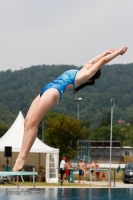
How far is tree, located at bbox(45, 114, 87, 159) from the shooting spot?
169 ft

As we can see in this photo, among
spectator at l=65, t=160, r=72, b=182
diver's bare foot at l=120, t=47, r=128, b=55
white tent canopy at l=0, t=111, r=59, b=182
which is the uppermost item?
diver's bare foot at l=120, t=47, r=128, b=55

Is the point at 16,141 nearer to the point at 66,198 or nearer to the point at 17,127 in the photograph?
the point at 17,127

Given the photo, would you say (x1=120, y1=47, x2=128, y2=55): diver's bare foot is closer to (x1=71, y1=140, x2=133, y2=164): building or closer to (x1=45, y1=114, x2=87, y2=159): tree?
(x1=45, y1=114, x2=87, y2=159): tree

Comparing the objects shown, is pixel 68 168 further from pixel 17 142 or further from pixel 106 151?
pixel 106 151

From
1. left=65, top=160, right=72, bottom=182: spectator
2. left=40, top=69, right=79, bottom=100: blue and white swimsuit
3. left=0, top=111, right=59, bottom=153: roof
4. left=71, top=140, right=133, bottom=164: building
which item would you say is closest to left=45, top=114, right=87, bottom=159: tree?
left=65, top=160, right=72, bottom=182: spectator

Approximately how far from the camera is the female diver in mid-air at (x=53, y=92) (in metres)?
8.27

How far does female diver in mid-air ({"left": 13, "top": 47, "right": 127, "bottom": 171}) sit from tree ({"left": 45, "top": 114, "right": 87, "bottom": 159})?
42.3 meters

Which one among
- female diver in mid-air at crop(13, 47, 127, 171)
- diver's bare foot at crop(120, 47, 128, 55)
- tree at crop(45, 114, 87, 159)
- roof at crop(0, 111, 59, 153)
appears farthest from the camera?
tree at crop(45, 114, 87, 159)

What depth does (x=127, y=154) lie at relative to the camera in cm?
15812

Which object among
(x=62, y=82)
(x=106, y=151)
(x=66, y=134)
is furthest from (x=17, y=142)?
(x=106, y=151)

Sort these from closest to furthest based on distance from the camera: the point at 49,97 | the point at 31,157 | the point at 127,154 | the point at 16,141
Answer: the point at 49,97
the point at 16,141
the point at 31,157
the point at 127,154

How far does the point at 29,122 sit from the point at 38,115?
196 mm

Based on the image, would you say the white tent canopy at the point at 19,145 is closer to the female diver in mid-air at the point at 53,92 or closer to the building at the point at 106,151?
the female diver in mid-air at the point at 53,92

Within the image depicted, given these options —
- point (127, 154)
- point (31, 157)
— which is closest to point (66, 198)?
point (31, 157)
